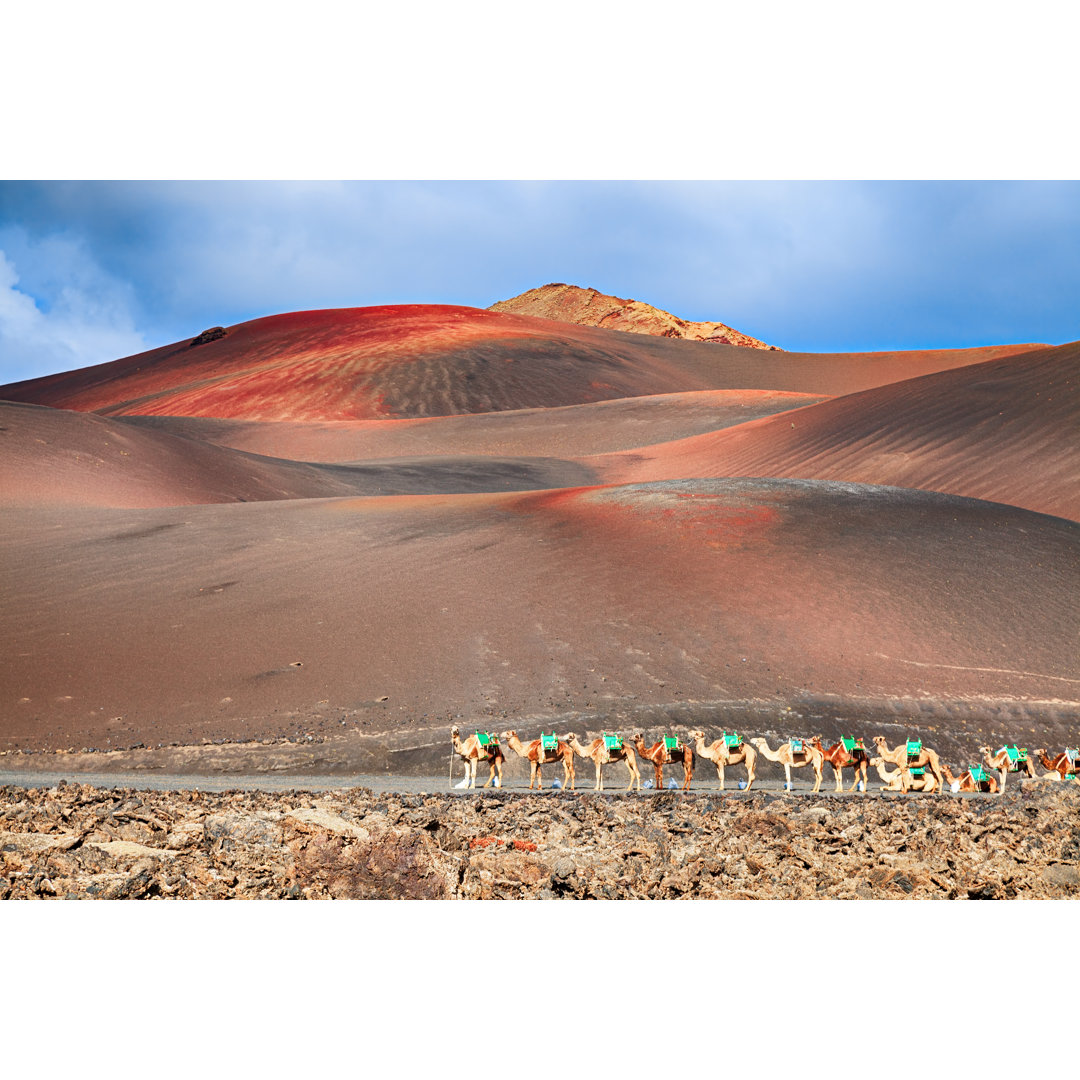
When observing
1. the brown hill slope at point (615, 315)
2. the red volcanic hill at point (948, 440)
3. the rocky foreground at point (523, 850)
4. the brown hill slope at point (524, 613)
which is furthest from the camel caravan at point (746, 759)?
the brown hill slope at point (615, 315)

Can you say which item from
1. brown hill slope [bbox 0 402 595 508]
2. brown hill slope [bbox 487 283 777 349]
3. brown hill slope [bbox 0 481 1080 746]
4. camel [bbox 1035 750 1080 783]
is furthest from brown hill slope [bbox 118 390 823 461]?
brown hill slope [bbox 487 283 777 349]

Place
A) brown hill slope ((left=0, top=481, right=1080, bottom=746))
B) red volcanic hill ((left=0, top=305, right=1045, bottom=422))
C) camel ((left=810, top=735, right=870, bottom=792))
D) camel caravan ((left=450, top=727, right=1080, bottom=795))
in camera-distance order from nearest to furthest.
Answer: camel caravan ((left=450, top=727, right=1080, bottom=795)) < camel ((left=810, top=735, right=870, bottom=792)) < brown hill slope ((left=0, top=481, right=1080, bottom=746)) < red volcanic hill ((left=0, top=305, right=1045, bottom=422))

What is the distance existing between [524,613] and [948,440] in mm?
19631

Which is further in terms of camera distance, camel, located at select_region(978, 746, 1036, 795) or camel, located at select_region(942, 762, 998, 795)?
camel, located at select_region(978, 746, 1036, 795)

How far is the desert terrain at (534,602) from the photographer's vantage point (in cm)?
1227

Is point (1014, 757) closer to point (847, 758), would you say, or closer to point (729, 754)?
point (847, 758)

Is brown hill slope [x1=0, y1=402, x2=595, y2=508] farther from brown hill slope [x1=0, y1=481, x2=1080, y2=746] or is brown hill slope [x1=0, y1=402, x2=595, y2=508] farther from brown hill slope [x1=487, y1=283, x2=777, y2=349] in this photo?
brown hill slope [x1=487, y1=283, x2=777, y2=349]

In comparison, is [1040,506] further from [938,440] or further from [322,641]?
[322,641]

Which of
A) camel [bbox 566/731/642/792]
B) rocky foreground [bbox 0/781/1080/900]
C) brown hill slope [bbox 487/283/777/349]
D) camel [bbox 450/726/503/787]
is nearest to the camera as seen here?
rocky foreground [bbox 0/781/1080/900]

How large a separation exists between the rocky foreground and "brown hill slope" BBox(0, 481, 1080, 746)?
5.09 metres

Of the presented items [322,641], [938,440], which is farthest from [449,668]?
[938,440]

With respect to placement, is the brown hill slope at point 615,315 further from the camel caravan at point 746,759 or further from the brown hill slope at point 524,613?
the camel caravan at point 746,759

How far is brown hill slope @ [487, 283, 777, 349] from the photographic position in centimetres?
13088

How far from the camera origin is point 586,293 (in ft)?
492
